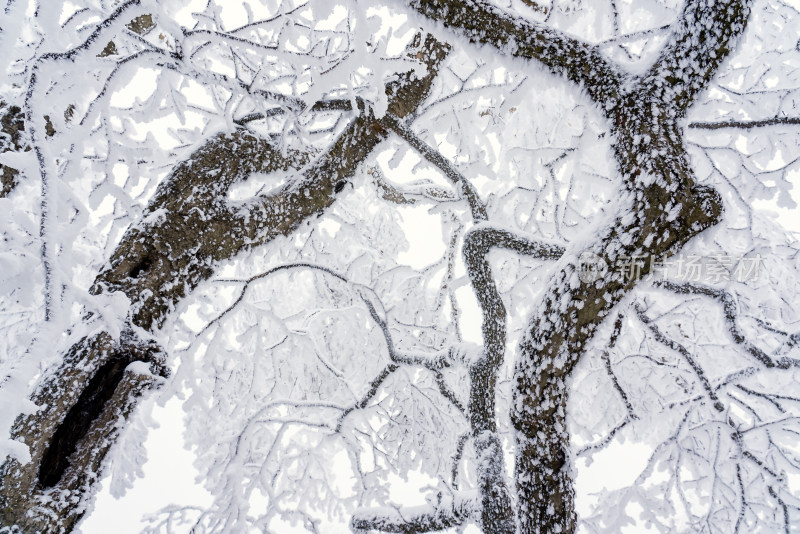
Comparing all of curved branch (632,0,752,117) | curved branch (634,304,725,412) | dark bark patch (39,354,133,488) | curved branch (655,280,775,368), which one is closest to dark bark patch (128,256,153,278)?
dark bark patch (39,354,133,488)

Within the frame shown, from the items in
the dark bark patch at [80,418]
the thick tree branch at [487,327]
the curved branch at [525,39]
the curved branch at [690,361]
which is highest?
the curved branch at [525,39]

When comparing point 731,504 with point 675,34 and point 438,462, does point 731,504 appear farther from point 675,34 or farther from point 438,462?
point 675,34

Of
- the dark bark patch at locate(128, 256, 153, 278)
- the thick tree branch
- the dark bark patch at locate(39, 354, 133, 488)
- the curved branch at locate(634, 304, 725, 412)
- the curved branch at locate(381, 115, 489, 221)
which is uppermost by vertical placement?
the curved branch at locate(381, 115, 489, 221)

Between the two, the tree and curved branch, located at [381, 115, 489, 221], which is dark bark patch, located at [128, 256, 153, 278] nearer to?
the tree

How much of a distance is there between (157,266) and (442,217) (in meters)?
3.34

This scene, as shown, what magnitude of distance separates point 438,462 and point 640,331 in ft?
8.52

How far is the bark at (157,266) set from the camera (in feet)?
5.14

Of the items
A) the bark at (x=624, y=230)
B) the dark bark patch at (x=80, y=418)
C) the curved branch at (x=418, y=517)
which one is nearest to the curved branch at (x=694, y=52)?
the bark at (x=624, y=230)

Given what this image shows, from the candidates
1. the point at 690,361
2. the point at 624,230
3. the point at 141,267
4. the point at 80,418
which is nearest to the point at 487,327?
the point at 624,230

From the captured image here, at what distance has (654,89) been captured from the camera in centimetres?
172

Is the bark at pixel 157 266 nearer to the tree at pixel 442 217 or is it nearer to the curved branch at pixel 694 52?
the tree at pixel 442 217

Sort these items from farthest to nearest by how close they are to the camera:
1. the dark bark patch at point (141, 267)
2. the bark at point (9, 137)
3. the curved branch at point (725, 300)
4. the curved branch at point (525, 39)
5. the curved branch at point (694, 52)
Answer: the curved branch at point (725, 300) < the bark at point (9, 137) < the dark bark patch at point (141, 267) < the curved branch at point (525, 39) < the curved branch at point (694, 52)

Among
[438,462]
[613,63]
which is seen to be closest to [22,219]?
[613,63]

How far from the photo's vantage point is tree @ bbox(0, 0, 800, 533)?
5.23ft
